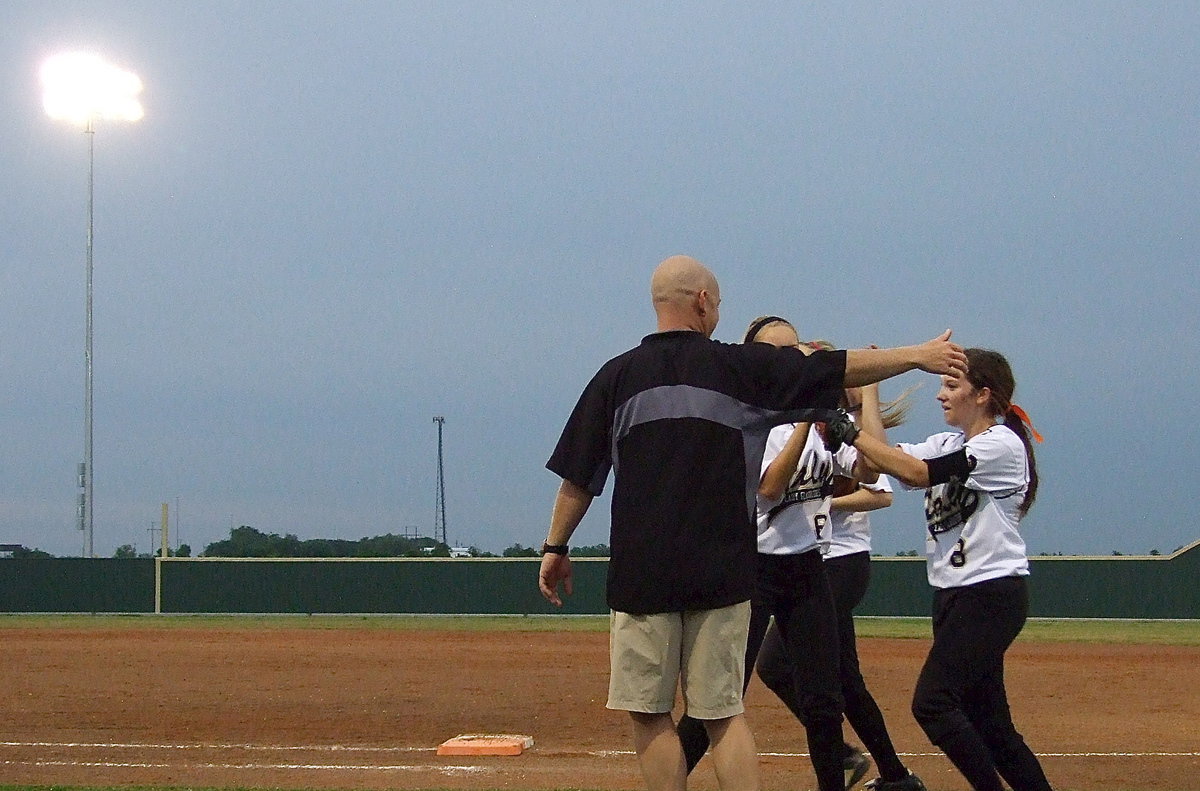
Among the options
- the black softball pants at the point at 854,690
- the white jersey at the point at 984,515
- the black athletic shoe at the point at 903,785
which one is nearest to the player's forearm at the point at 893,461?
the white jersey at the point at 984,515

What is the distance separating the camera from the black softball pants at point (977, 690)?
15.3 feet

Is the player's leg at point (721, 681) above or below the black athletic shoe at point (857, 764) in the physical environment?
above

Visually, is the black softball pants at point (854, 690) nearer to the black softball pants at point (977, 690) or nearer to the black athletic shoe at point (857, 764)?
the black athletic shoe at point (857, 764)

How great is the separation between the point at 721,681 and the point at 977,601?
4.01 ft

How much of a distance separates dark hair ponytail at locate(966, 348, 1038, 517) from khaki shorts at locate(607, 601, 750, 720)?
1496mm

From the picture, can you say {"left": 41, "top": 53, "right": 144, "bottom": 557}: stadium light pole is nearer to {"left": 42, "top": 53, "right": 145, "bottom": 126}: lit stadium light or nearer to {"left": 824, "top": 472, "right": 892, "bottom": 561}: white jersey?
{"left": 42, "top": 53, "right": 145, "bottom": 126}: lit stadium light

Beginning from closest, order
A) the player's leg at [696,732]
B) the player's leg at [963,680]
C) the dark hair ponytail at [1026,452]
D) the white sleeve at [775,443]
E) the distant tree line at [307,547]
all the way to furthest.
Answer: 1. the player's leg at [963,680]
2. the dark hair ponytail at [1026,452]
3. the player's leg at [696,732]
4. the white sleeve at [775,443]
5. the distant tree line at [307,547]

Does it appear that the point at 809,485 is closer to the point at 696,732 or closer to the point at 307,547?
the point at 696,732

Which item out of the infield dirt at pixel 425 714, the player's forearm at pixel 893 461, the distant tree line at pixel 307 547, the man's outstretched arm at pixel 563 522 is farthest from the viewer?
the distant tree line at pixel 307 547

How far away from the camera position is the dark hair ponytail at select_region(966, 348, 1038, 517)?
194 inches

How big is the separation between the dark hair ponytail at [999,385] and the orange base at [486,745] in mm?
3399

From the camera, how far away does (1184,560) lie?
20.5 meters

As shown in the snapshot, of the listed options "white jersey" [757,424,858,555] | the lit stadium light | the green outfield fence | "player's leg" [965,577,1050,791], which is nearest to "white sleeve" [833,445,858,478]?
"white jersey" [757,424,858,555]

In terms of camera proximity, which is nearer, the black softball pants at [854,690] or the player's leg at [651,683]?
the player's leg at [651,683]
